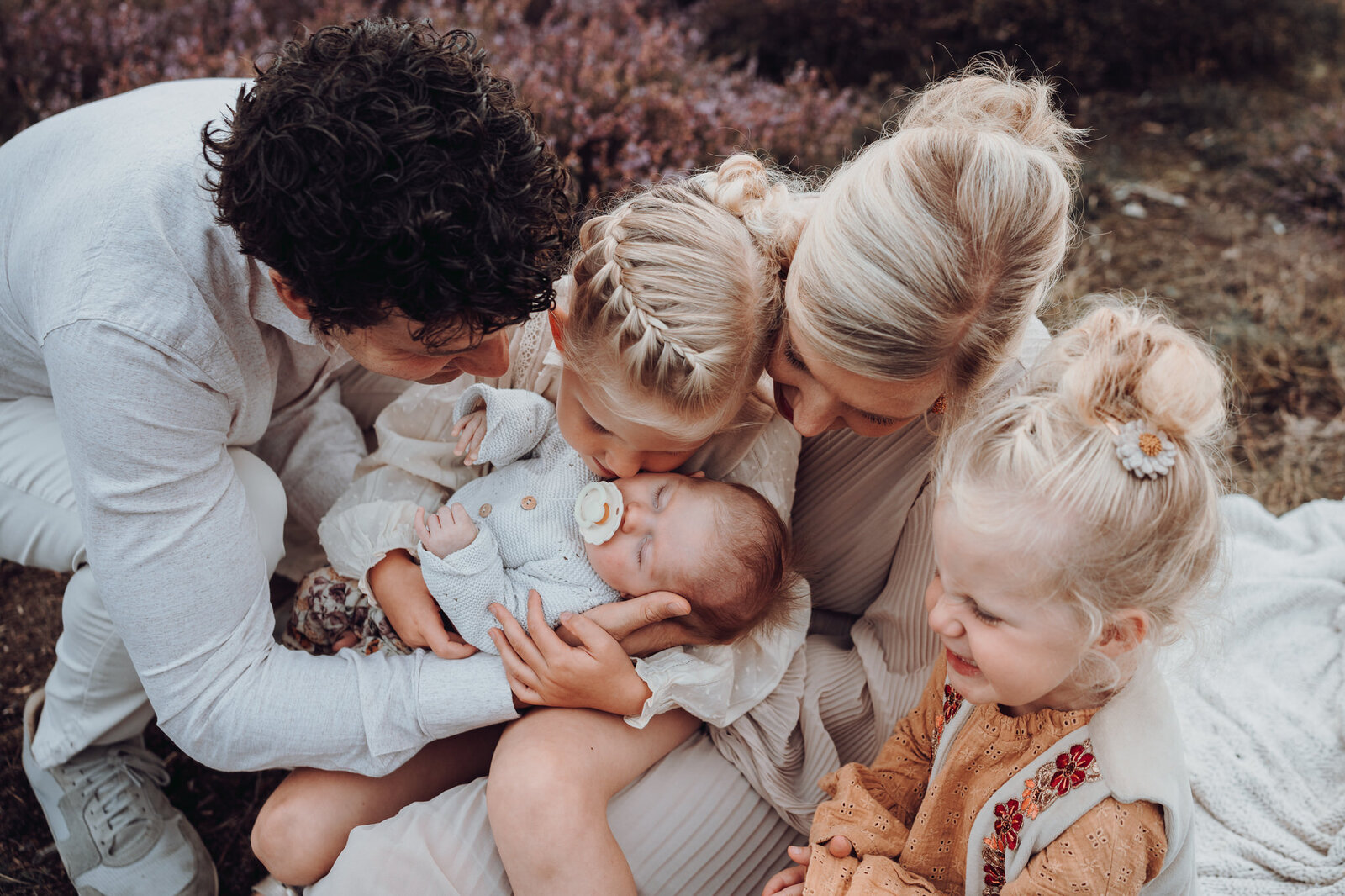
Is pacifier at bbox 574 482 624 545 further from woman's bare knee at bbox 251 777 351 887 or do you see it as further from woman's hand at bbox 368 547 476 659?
woman's bare knee at bbox 251 777 351 887

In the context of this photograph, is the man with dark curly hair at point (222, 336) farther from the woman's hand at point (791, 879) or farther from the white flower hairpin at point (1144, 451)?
the white flower hairpin at point (1144, 451)

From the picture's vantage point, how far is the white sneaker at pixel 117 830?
7.40ft

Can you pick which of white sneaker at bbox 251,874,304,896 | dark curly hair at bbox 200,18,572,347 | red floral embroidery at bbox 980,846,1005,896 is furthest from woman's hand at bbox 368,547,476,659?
red floral embroidery at bbox 980,846,1005,896

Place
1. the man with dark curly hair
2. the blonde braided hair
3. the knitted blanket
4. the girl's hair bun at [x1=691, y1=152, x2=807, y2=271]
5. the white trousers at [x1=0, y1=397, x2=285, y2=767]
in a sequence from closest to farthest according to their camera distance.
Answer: the man with dark curly hair
the blonde braided hair
the girl's hair bun at [x1=691, y1=152, x2=807, y2=271]
the white trousers at [x1=0, y1=397, x2=285, y2=767]
the knitted blanket

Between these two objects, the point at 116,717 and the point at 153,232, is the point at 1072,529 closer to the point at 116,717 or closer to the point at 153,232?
the point at 153,232

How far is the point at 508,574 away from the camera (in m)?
2.25

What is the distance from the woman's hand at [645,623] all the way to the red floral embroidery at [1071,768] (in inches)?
30.2

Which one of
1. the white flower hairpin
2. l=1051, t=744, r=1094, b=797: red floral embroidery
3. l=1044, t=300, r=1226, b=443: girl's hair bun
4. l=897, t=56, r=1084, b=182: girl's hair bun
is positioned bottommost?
l=1051, t=744, r=1094, b=797: red floral embroidery

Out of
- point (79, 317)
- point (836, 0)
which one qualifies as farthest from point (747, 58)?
point (79, 317)

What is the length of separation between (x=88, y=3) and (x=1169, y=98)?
5702 millimetres

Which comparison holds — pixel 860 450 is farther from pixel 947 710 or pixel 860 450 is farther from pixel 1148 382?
pixel 1148 382

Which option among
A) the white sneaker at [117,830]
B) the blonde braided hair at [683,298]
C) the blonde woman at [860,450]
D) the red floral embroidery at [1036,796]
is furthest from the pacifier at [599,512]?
the white sneaker at [117,830]

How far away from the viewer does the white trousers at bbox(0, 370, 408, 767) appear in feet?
7.31

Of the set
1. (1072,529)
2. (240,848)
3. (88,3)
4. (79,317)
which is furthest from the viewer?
(88,3)
